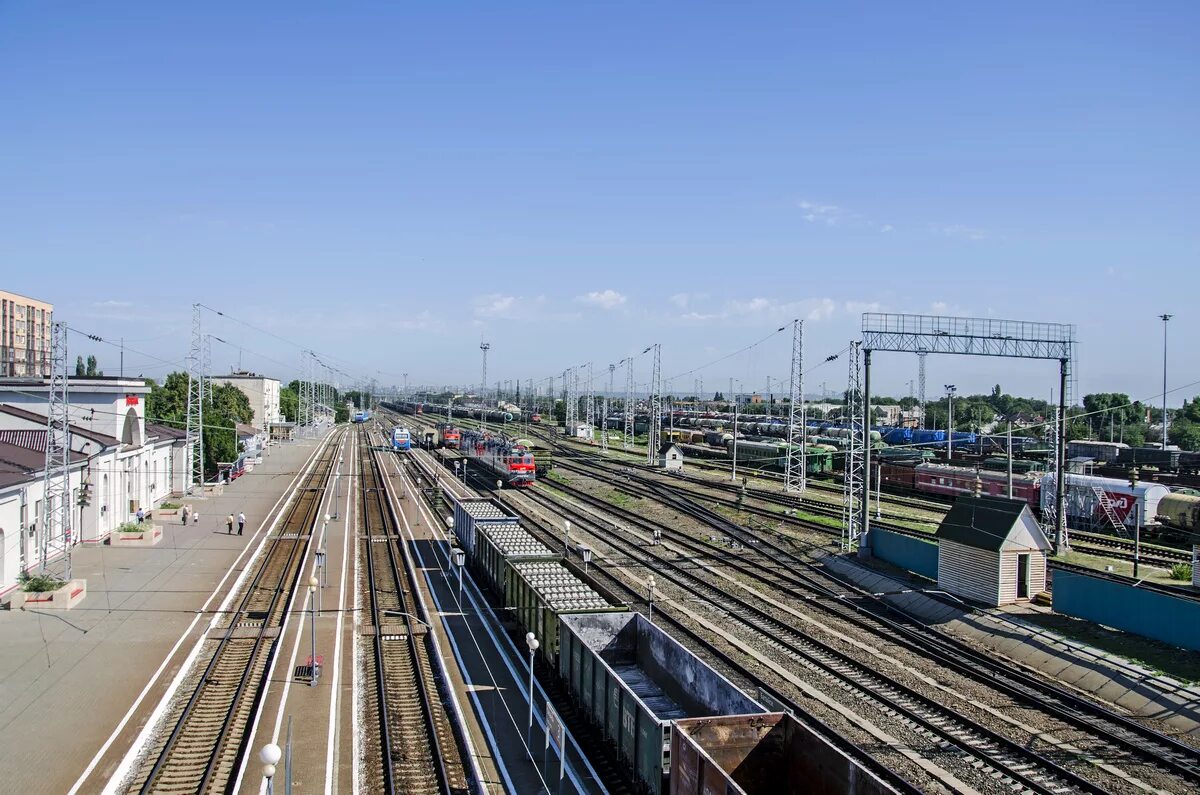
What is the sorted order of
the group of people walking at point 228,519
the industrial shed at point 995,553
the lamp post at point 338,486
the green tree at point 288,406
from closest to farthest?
the industrial shed at point 995,553, the group of people walking at point 228,519, the lamp post at point 338,486, the green tree at point 288,406

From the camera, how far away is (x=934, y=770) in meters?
15.7

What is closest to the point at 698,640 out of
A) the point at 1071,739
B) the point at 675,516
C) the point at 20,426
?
the point at 1071,739

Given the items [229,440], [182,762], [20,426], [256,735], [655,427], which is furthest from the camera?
[655,427]

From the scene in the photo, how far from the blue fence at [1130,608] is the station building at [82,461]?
108 ft

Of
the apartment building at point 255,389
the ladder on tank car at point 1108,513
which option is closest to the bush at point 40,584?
the ladder on tank car at point 1108,513

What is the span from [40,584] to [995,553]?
30247mm

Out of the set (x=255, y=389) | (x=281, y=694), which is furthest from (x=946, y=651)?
(x=255, y=389)

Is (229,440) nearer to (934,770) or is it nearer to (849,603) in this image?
(849,603)

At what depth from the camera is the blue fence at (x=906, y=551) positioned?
103ft

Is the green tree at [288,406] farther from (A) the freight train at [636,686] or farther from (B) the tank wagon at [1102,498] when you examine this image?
(A) the freight train at [636,686]

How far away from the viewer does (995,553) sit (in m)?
27.0

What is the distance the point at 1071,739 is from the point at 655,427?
6483 centimetres

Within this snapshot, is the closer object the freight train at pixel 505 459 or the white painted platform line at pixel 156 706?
the white painted platform line at pixel 156 706

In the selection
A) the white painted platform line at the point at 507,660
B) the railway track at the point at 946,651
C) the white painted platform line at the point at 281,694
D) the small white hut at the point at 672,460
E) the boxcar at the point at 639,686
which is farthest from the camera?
the small white hut at the point at 672,460
